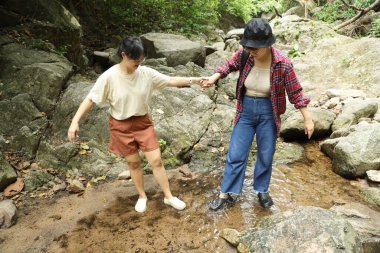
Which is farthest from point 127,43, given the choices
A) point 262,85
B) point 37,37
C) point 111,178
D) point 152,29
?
point 152,29

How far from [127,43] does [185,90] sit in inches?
144

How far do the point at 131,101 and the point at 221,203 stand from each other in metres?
1.72

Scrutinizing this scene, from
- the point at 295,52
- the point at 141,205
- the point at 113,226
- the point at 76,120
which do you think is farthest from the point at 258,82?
the point at 295,52

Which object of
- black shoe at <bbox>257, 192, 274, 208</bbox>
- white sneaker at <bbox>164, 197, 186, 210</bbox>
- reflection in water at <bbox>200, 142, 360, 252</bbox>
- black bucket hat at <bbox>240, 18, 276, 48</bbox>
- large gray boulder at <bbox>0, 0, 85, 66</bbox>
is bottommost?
reflection in water at <bbox>200, 142, 360, 252</bbox>

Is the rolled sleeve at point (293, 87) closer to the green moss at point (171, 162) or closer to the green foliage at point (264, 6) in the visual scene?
the green moss at point (171, 162)

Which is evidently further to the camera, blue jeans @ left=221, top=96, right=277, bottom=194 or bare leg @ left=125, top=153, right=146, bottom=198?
bare leg @ left=125, top=153, right=146, bottom=198

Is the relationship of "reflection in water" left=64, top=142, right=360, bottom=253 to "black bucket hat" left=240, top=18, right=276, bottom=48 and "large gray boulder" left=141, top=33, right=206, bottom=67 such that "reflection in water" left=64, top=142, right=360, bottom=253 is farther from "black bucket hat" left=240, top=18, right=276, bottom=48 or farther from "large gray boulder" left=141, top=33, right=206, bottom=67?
"large gray boulder" left=141, top=33, right=206, bottom=67

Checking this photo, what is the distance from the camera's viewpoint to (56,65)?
21.4 ft

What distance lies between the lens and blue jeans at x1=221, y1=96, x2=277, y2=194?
11.8 ft

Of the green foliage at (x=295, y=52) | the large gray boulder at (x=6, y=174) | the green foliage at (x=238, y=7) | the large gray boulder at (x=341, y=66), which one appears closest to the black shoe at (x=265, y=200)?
the large gray boulder at (x=6, y=174)

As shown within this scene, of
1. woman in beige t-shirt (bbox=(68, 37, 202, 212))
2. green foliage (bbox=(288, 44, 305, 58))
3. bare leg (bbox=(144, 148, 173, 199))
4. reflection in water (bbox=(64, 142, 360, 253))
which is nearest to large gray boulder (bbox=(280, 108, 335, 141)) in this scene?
reflection in water (bbox=(64, 142, 360, 253))

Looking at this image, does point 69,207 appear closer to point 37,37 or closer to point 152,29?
point 37,37

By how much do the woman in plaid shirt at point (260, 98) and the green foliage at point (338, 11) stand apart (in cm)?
1128

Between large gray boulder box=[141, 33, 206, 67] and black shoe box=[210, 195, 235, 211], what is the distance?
507 centimetres
